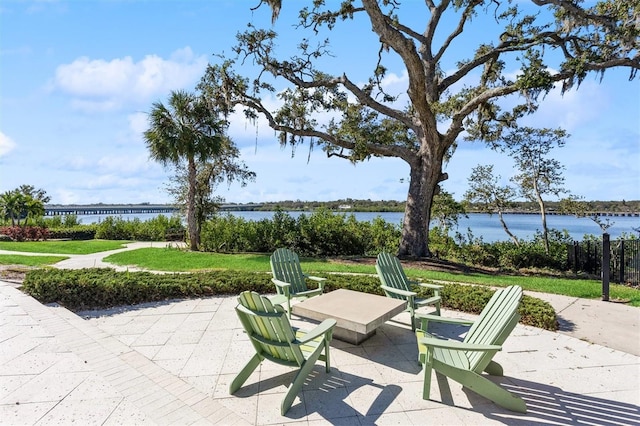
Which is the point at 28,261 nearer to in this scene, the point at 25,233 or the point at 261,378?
the point at 261,378

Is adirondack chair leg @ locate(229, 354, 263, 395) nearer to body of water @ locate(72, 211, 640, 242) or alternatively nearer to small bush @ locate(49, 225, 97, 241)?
body of water @ locate(72, 211, 640, 242)

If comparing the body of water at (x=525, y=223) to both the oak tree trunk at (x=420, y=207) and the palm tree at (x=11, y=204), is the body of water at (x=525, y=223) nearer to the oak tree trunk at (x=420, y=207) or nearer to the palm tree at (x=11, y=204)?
the oak tree trunk at (x=420, y=207)

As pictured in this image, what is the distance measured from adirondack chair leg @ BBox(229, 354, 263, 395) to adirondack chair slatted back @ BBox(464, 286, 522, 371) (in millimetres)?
1919

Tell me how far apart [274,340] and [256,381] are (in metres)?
0.65

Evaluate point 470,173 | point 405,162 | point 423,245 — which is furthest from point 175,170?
point 470,173

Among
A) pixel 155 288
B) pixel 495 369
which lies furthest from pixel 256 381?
pixel 155 288

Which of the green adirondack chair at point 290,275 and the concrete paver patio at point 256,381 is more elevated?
the green adirondack chair at point 290,275

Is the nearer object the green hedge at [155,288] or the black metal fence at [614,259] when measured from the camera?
the green hedge at [155,288]

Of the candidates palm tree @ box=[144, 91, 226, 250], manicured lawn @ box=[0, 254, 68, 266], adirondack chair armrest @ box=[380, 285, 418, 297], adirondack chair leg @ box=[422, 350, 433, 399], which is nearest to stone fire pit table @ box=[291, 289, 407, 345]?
adirondack chair armrest @ box=[380, 285, 418, 297]

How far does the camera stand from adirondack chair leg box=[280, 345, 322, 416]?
9.20ft

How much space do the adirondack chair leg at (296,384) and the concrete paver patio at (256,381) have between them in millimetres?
81

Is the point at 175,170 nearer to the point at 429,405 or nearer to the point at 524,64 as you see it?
the point at 524,64

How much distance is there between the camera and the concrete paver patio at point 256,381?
278cm

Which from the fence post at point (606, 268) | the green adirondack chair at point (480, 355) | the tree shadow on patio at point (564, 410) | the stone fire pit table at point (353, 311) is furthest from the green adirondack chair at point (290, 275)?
the fence post at point (606, 268)
